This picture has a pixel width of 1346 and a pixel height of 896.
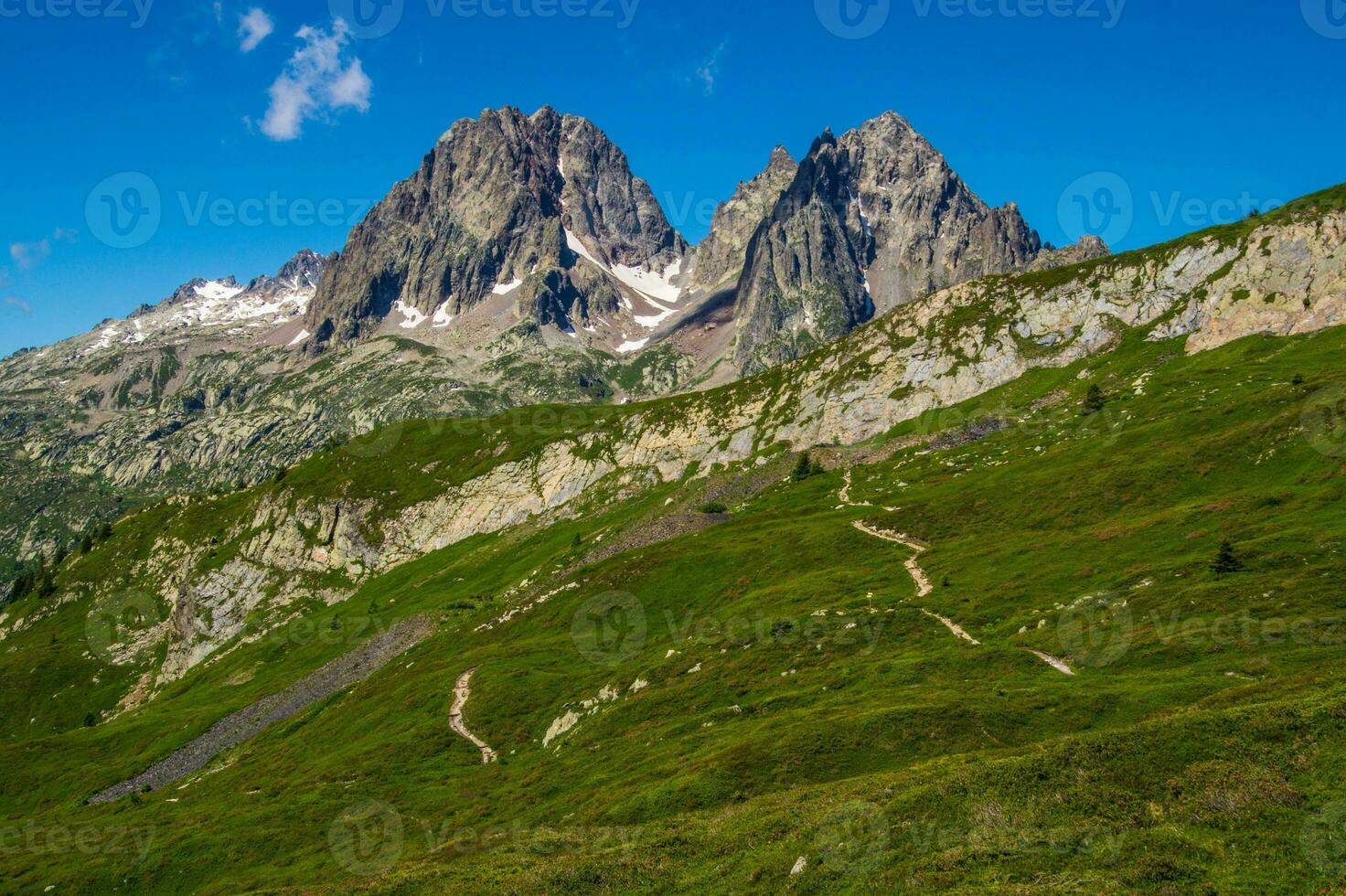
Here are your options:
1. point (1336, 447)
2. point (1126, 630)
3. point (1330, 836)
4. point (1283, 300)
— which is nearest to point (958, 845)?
point (1330, 836)

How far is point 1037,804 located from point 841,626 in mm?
46394

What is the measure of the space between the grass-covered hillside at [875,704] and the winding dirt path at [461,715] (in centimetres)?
60

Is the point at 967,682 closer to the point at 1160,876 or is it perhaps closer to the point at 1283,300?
the point at 1160,876

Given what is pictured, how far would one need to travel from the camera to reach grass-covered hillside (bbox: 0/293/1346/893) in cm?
3014

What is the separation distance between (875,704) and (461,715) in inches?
2108

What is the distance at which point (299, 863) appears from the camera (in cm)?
6281

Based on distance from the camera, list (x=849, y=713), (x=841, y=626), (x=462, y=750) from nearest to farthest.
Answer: (x=849, y=713) → (x=841, y=626) → (x=462, y=750)

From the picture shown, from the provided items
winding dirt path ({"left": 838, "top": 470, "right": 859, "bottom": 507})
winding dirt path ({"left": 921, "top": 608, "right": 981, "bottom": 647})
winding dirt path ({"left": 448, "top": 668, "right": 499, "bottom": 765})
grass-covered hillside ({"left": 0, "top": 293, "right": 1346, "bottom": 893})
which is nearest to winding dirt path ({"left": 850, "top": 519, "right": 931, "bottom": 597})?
grass-covered hillside ({"left": 0, "top": 293, "right": 1346, "bottom": 893})

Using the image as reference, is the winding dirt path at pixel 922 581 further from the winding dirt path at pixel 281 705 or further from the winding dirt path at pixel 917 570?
the winding dirt path at pixel 281 705

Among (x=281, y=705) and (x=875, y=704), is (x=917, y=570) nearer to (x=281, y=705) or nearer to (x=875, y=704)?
(x=875, y=704)

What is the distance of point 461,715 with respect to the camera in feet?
299

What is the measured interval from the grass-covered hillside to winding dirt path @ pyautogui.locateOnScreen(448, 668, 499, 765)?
603mm

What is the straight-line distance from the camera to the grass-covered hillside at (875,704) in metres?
30.1

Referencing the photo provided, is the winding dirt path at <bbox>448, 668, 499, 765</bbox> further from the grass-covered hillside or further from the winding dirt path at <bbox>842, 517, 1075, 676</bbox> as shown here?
the winding dirt path at <bbox>842, 517, 1075, 676</bbox>
